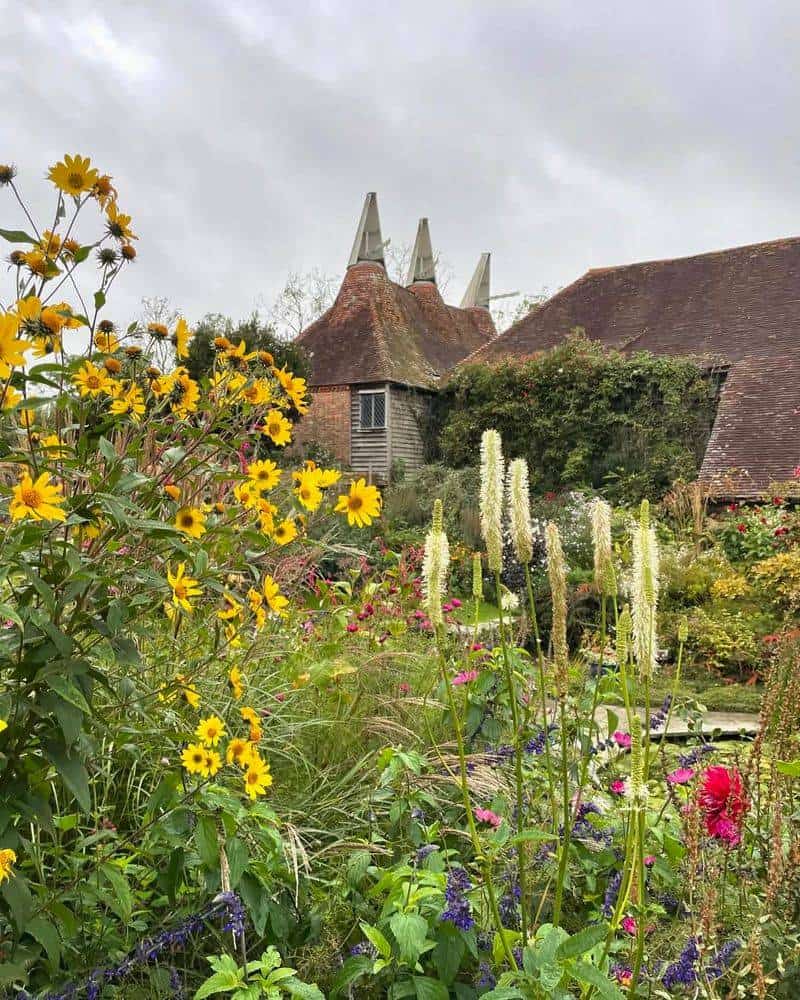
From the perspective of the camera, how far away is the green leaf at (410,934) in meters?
1.41

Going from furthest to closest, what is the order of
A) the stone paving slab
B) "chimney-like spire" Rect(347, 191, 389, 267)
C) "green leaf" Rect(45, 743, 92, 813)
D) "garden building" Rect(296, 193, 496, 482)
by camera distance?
1. "chimney-like spire" Rect(347, 191, 389, 267)
2. "garden building" Rect(296, 193, 496, 482)
3. the stone paving slab
4. "green leaf" Rect(45, 743, 92, 813)

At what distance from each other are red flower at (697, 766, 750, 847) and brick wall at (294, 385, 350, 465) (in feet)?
60.4

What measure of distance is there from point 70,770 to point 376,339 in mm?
19986

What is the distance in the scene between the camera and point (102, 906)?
190cm

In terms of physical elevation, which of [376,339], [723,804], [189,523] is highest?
[376,339]

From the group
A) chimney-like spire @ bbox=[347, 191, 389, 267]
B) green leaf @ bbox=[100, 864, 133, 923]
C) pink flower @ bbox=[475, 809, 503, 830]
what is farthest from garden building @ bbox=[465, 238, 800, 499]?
green leaf @ bbox=[100, 864, 133, 923]

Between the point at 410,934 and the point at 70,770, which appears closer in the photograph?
the point at 70,770

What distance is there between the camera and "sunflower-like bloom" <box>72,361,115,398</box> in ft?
5.38

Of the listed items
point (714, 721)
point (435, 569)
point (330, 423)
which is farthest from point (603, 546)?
point (330, 423)

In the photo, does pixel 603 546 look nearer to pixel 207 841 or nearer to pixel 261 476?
pixel 261 476

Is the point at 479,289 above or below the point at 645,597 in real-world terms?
above

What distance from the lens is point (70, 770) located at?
1.26 m

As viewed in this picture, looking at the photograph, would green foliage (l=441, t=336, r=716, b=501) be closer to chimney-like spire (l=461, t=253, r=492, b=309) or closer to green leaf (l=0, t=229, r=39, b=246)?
chimney-like spire (l=461, t=253, r=492, b=309)

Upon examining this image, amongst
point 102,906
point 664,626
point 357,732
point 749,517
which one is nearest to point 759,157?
point 749,517
